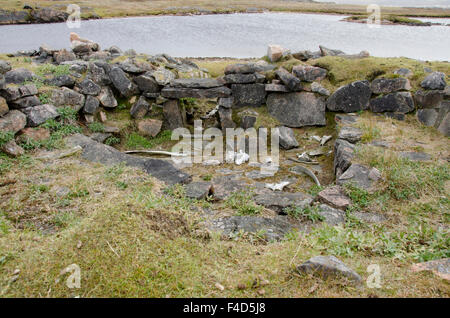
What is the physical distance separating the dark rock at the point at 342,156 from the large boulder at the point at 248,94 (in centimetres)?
301

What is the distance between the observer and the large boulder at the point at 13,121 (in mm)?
6957

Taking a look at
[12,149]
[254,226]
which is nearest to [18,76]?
[12,149]

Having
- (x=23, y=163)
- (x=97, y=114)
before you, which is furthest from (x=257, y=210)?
(x=97, y=114)

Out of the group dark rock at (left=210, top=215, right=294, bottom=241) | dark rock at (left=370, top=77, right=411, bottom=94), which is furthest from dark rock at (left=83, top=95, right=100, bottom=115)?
dark rock at (left=370, top=77, right=411, bottom=94)

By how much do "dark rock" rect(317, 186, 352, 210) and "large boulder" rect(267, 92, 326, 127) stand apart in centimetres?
358

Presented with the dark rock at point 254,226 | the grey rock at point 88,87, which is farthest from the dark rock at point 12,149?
the dark rock at point 254,226

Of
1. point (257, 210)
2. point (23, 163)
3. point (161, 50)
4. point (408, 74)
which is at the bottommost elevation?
point (257, 210)

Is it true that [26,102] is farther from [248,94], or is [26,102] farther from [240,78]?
[248,94]

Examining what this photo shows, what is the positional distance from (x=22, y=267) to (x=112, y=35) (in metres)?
12.4

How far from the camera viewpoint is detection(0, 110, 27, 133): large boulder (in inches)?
274

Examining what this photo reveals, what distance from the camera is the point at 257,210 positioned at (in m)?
5.30

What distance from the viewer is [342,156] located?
22.5 ft

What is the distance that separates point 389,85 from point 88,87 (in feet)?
26.3
